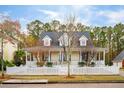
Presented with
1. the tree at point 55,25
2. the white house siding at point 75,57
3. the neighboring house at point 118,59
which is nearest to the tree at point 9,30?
the tree at point 55,25

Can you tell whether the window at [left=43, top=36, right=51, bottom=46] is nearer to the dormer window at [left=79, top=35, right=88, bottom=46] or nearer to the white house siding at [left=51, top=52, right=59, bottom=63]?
the white house siding at [left=51, top=52, right=59, bottom=63]

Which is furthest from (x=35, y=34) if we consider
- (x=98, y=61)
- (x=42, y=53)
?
(x=98, y=61)

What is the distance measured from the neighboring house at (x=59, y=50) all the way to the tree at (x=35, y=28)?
0.30 ft

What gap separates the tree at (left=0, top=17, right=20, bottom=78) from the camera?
1192 cm

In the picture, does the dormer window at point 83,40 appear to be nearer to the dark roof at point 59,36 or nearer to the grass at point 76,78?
the dark roof at point 59,36

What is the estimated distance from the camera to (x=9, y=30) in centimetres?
1202

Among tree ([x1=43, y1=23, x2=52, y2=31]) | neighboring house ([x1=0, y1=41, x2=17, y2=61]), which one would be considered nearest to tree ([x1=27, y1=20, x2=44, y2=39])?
tree ([x1=43, y1=23, x2=52, y2=31])

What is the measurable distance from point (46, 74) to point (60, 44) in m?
0.53

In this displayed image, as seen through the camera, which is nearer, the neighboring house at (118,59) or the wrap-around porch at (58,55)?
the neighboring house at (118,59)

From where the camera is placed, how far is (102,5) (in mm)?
11750

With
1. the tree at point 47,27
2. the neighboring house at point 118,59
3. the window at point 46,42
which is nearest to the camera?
the neighboring house at point 118,59

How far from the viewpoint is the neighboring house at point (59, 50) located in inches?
472

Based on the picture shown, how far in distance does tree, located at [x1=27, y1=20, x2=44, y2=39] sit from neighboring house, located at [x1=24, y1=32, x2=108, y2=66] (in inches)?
3.6
